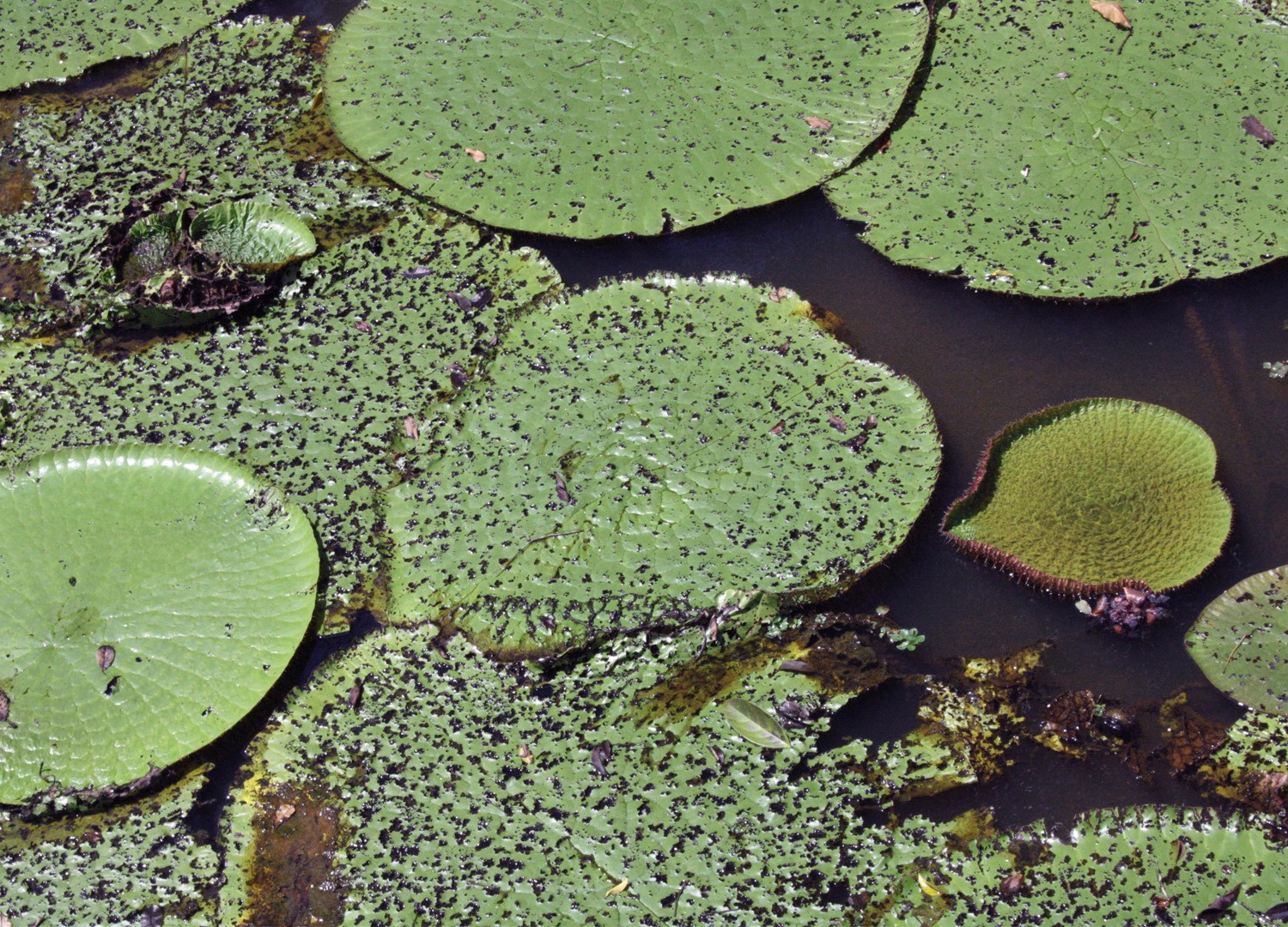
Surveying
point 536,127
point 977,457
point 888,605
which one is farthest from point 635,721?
point 536,127

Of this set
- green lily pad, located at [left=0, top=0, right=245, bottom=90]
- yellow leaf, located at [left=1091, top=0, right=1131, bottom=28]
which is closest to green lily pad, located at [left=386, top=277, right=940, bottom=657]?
yellow leaf, located at [left=1091, top=0, right=1131, bottom=28]

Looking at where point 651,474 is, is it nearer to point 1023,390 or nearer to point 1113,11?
point 1023,390

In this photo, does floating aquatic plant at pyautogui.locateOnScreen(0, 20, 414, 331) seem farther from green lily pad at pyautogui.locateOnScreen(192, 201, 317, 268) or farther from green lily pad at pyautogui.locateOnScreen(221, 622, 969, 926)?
green lily pad at pyautogui.locateOnScreen(221, 622, 969, 926)

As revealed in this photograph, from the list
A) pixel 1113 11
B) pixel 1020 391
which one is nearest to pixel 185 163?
pixel 1020 391

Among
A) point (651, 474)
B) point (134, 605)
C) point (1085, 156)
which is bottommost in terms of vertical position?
point (134, 605)

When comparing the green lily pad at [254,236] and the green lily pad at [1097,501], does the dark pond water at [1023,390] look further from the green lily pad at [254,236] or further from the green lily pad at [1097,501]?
the green lily pad at [254,236]

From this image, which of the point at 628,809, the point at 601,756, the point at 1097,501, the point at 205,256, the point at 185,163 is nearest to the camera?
the point at 628,809

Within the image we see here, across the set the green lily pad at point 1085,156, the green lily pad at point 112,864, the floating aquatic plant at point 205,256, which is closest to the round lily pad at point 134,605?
the green lily pad at point 112,864
